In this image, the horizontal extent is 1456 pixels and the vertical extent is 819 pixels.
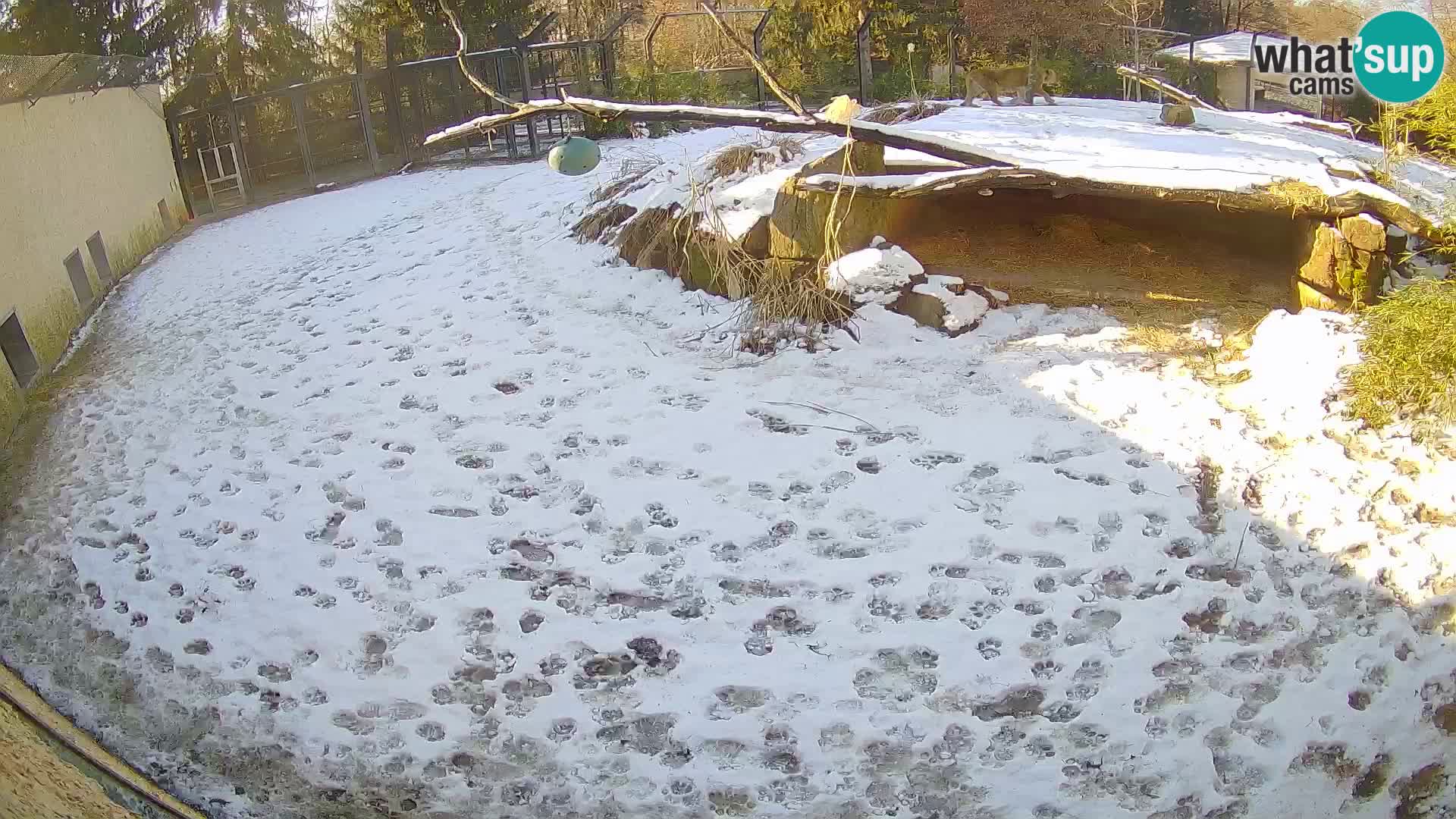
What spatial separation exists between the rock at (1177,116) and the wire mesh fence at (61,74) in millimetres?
11073

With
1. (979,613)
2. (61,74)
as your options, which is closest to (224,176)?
(61,74)

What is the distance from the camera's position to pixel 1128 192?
6.00 m

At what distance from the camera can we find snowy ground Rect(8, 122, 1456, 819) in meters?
3.82

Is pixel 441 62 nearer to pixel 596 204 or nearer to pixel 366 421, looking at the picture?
pixel 596 204

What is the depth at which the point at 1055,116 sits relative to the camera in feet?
37.0

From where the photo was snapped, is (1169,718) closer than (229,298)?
Yes

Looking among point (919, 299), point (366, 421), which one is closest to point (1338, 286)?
point (919, 299)

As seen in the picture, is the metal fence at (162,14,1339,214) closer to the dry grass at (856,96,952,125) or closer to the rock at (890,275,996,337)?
the dry grass at (856,96,952,125)

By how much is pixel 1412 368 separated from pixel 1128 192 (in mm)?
1833

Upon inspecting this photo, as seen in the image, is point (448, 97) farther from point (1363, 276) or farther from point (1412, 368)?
point (1412, 368)

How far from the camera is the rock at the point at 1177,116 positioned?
11312mm

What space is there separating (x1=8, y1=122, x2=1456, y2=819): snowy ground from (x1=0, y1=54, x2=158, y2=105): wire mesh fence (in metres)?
2.72

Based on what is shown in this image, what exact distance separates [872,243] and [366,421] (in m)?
3.62

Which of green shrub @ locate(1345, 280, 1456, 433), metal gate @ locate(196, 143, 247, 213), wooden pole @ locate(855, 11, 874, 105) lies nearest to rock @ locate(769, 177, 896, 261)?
green shrub @ locate(1345, 280, 1456, 433)
